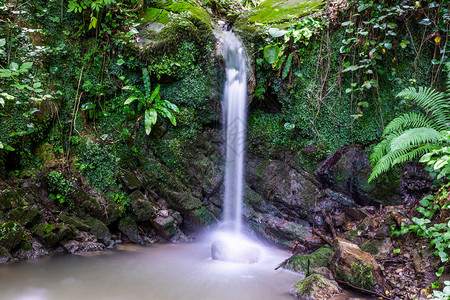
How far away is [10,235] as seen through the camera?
159 inches

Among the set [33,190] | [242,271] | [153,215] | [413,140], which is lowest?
[242,271]

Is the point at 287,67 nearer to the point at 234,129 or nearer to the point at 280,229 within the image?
the point at 234,129

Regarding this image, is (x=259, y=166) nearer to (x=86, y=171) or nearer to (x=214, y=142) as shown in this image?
(x=214, y=142)

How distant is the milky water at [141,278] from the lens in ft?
10.8

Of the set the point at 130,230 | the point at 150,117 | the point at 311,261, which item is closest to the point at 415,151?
the point at 311,261

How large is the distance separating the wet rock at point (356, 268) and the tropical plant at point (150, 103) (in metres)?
3.89

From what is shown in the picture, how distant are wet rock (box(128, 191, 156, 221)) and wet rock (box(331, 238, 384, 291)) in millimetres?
3490

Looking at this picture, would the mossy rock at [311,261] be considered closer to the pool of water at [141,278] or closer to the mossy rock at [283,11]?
the pool of water at [141,278]

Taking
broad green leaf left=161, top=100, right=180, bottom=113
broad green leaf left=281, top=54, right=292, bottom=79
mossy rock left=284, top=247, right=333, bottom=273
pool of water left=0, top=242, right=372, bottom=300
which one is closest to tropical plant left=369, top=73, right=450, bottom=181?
mossy rock left=284, top=247, right=333, bottom=273

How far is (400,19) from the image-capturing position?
5223mm

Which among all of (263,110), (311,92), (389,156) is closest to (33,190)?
(263,110)

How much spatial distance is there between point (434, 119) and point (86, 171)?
246 inches

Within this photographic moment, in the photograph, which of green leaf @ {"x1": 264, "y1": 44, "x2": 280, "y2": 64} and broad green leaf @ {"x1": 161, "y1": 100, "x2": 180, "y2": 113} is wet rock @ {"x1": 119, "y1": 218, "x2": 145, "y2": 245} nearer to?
broad green leaf @ {"x1": 161, "y1": 100, "x2": 180, "y2": 113}

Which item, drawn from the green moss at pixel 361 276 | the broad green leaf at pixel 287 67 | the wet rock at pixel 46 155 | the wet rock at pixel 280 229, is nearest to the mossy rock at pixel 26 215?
the wet rock at pixel 46 155
